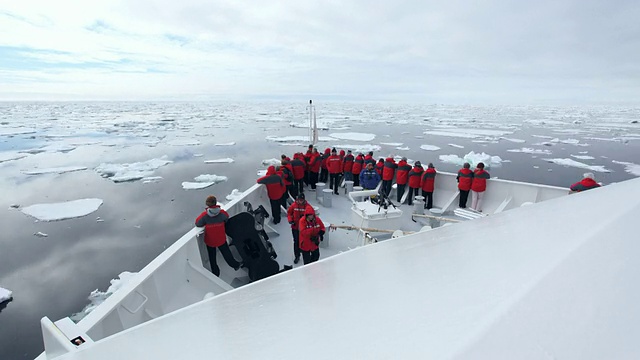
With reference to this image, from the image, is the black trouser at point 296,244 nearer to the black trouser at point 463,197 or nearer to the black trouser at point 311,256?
the black trouser at point 311,256

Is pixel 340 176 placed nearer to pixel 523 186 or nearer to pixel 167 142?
pixel 523 186

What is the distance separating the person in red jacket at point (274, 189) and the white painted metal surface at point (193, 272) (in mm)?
239

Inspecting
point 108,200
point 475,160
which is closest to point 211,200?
point 108,200

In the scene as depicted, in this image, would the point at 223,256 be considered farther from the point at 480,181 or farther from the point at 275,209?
the point at 480,181

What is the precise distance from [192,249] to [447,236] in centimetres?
318

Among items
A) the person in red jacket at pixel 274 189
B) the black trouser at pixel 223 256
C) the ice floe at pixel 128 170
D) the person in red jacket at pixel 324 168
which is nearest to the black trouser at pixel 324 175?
the person in red jacket at pixel 324 168

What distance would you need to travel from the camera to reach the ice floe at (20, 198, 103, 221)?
11.8 meters

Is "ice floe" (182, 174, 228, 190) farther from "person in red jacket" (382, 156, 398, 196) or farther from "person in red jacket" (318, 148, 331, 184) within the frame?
"person in red jacket" (382, 156, 398, 196)

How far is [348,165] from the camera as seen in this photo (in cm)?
762

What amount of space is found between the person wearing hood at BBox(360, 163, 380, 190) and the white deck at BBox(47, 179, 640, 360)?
5803 millimetres

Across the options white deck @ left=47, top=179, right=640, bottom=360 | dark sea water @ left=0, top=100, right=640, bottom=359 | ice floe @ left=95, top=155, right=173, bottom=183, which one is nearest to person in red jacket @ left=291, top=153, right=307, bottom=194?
dark sea water @ left=0, top=100, right=640, bottom=359

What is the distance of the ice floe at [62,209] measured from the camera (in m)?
11.8

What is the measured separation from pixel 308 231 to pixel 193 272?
141 cm

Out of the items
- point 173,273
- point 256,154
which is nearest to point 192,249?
point 173,273
